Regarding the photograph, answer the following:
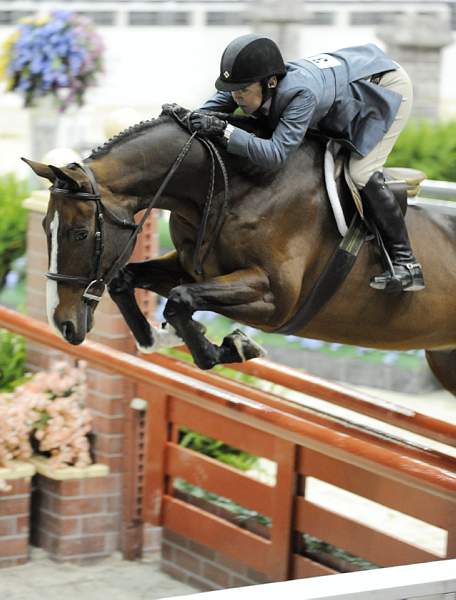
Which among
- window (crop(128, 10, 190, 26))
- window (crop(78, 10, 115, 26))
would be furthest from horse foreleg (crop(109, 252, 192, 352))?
window (crop(78, 10, 115, 26))

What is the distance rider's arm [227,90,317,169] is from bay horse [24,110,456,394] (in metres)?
0.15

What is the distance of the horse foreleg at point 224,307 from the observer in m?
4.53

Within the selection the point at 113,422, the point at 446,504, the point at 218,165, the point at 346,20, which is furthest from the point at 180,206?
the point at 346,20

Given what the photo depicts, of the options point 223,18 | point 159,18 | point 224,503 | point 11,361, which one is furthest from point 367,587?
point 159,18

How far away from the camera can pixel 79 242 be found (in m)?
4.51

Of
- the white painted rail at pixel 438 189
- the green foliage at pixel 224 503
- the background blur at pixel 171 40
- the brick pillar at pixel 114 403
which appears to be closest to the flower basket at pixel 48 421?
the brick pillar at pixel 114 403

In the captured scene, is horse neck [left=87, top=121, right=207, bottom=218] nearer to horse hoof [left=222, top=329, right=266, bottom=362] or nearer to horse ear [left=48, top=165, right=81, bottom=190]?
horse ear [left=48, top=165, right=81, bottom=190]

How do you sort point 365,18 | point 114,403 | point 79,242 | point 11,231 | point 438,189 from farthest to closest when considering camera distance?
point 365,18
point 11,231
point 114,403
point 438,189
point 79,242

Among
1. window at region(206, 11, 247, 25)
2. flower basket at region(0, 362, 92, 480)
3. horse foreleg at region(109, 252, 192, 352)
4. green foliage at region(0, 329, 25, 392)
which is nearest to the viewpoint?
horse foreleg at region(109, 252, 192, 352)

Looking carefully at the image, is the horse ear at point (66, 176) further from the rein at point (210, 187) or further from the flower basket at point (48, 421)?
the flower basket at point (48, 421)

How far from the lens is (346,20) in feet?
68.7

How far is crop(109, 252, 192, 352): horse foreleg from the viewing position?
16.2 ft

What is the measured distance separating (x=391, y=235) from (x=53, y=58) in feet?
20.9

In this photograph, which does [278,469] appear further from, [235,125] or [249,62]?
[249,62]
